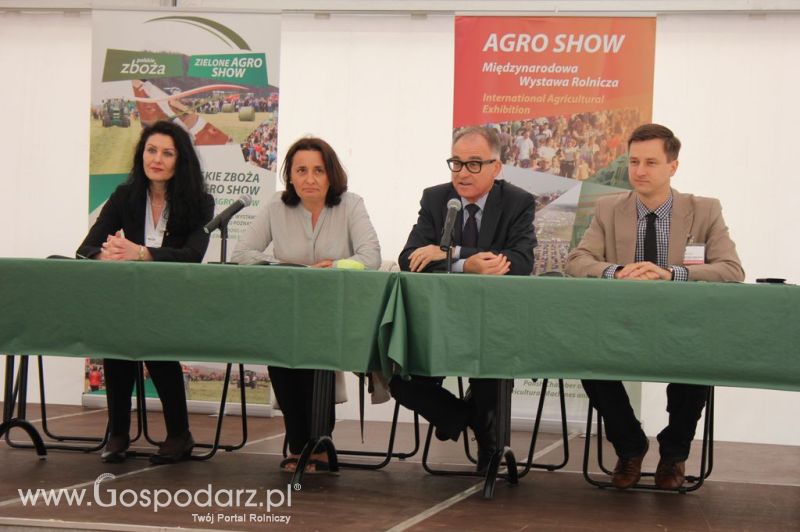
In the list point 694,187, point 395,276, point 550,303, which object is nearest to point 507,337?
point 550,303

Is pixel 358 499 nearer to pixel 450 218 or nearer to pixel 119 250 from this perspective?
pixel 450 218

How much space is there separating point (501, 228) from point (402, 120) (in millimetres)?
2096

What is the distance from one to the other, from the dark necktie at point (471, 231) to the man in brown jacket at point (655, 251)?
0.35m

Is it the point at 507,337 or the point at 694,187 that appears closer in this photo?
the point at 507,337

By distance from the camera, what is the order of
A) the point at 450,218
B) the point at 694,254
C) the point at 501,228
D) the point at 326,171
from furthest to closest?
the point at 326,171 → the point at 501,228 → the point at 694,254 → the point at 450,218

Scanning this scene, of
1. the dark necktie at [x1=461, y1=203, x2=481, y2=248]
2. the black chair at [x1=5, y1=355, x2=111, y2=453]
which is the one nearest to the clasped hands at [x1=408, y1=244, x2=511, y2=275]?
the dark necktie at [x1=461, y1=203, x2=481, y2=248]

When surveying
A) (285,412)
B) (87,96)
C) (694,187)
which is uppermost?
(87,96)

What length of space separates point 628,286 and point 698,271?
570 mm

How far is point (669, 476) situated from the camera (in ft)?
10.9

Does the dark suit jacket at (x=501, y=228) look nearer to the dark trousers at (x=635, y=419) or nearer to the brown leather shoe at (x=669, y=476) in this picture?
the dark trousers at (x=635, y=419)

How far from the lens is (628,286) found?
2748mm

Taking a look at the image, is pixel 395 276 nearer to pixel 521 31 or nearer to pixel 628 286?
pixel 628 286

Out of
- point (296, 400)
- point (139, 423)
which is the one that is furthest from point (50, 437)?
point (296, 400)

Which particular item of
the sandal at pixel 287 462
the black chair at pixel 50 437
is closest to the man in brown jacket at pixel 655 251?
the sandal at pixel 287 462
